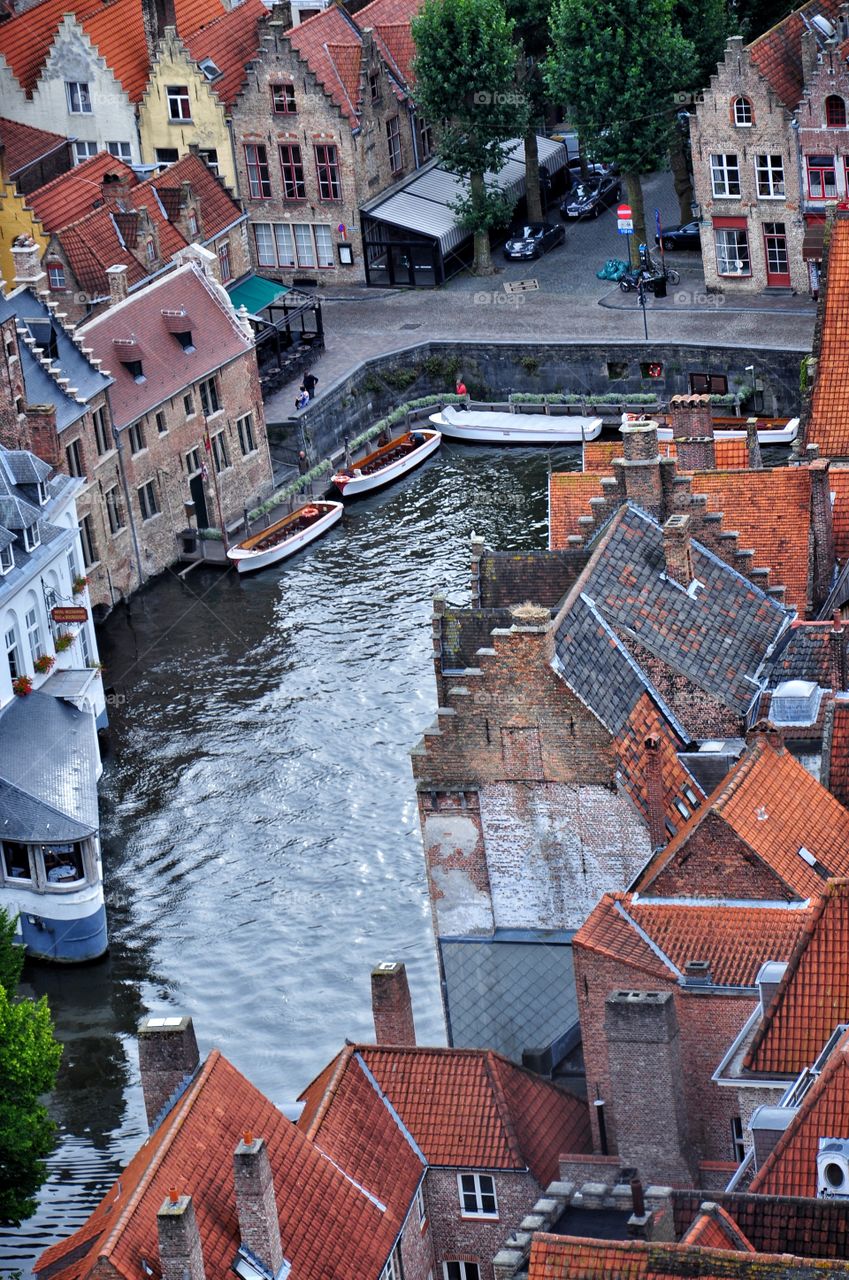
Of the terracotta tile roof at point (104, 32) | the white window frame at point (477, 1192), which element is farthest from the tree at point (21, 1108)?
the terracotta tile roof at point (104, 32)

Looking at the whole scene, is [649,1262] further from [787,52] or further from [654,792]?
[787,52]

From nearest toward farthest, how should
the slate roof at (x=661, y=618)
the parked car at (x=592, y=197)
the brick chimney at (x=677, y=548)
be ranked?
1. the slate roof at (x=661, y=618)
2. the brick chimney at (x=677, y=548)
3. the parked car at (x=592, y=197)

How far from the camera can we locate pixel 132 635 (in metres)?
110

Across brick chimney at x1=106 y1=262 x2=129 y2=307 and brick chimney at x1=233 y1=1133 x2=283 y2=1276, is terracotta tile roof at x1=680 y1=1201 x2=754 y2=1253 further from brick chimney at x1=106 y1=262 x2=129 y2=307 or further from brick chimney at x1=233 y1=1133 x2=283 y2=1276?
brick chimney at x1=106 y1=262 x2=129 y2=307

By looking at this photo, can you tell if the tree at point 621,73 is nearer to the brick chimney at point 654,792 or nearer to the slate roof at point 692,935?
the brick chimney at point 654,792

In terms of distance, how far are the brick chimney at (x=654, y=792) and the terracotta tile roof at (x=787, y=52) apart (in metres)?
64.6

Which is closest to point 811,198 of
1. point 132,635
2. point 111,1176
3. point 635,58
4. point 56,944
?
point 635,58

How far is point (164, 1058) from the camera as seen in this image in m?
60.9

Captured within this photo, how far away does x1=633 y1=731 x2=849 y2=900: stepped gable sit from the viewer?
63.6 metres

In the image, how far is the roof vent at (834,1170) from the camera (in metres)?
54.4

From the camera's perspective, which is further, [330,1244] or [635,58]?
[635,58]

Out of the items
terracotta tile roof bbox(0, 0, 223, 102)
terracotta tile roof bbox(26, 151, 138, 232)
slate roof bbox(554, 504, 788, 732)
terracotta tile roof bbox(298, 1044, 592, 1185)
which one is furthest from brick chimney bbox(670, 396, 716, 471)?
terracotta tile roof bbox(0, 0, 223, 102)

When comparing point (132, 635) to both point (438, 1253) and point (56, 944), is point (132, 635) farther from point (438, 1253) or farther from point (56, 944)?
point (438, 1253)

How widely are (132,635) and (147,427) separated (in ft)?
29.5
